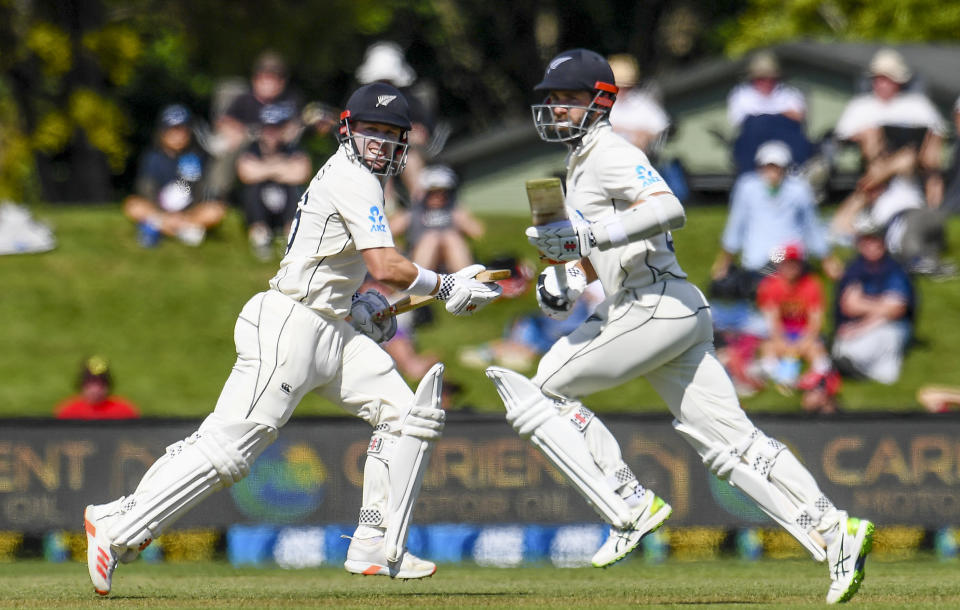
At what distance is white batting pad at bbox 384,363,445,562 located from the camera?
737 centimetres

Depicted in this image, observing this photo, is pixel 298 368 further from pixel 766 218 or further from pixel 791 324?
pixel 766 218

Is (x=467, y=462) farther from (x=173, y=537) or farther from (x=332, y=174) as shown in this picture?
(x=332, y=174)

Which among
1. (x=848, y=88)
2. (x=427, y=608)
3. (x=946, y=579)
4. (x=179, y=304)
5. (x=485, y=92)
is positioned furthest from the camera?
(x=485, y=92)

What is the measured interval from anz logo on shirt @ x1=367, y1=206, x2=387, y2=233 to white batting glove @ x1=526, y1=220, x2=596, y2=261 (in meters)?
0.65

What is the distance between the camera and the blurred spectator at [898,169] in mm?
15234

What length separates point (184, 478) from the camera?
7.21 meters

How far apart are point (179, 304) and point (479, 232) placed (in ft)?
10.3

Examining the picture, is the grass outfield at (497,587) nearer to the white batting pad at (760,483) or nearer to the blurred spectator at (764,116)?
the white batting pad at (760,483)

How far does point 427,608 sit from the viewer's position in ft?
22.4

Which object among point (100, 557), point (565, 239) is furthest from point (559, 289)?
point (100, 557)

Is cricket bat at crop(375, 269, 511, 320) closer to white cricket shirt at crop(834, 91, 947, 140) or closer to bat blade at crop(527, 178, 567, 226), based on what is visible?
bat blade at crop(527, 178, 567, 226)

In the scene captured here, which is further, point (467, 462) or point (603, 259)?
point (467, 462)

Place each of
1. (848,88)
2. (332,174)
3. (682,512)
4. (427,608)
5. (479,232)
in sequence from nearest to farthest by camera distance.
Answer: (427,608), (332,174), (682,512), (479,232), (848,88)

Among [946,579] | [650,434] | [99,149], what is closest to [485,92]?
[99,149]
